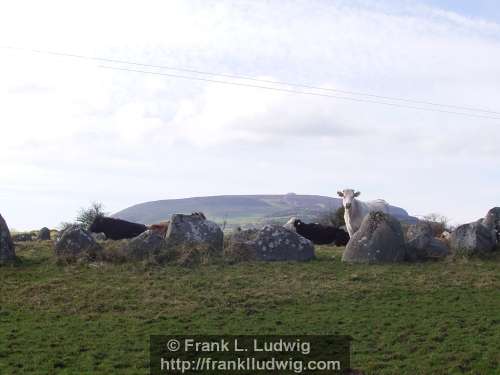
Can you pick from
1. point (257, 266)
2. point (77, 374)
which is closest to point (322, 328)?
point (77, 374)

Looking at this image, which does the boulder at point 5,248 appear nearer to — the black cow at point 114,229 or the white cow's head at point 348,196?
the black cow at point 114,229

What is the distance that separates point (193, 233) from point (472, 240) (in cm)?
933

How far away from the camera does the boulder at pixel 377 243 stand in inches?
890

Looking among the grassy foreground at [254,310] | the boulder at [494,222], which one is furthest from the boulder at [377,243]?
the boulder at [494,222]

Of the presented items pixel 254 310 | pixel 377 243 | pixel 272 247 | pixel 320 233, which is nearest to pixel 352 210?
pixel 320 233

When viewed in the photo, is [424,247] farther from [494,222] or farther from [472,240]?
[494,222]

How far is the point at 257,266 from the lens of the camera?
21844 millimetres

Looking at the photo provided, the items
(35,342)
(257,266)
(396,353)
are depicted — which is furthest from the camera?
(257,266)

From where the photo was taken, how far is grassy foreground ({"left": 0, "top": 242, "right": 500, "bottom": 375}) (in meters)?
12.2

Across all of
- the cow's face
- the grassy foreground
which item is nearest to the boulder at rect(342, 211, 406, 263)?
the grassy foreground

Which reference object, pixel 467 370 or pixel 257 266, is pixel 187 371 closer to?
pixel 467 370

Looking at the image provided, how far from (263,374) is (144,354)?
7.43 ft

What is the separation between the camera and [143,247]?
22906mm

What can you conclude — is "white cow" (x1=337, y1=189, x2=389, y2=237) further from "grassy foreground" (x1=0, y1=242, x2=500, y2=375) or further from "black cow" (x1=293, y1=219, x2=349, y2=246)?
"grassy foreground" (x1=0, y1=242, x2=500, y2=375)
